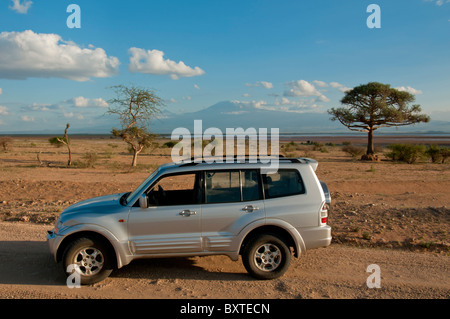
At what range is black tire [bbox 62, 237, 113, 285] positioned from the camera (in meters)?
4.98

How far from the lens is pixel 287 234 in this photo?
17.2 feet

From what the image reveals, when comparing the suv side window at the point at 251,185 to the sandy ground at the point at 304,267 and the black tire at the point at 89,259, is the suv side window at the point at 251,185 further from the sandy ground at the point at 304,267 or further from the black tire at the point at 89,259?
the black tire at the point at 89,259

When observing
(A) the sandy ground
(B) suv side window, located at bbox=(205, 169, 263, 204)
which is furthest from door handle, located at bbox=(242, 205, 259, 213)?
(A) the sandy ground

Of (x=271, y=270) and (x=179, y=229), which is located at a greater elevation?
(x=179, y=229)

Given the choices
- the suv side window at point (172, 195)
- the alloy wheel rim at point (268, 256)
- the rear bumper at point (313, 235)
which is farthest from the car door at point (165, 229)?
the rear bumper at point (313, 235)

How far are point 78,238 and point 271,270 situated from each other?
9.52 feet

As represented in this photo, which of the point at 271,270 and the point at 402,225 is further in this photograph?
the point at 402,225

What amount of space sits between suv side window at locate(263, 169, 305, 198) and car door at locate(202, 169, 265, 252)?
0.15m

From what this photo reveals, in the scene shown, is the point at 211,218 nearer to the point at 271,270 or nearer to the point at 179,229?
the point at 179,229

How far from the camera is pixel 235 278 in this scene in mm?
5312

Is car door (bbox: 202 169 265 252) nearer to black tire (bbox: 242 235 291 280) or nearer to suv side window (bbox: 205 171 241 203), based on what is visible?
suv side window (bbox: 205 171 241 203)
